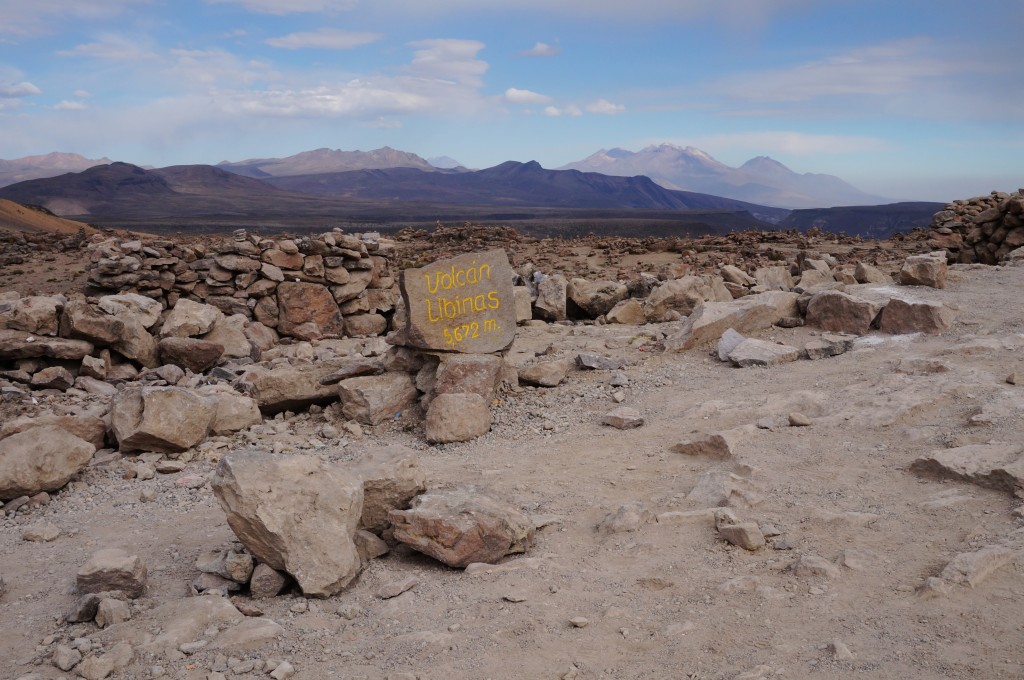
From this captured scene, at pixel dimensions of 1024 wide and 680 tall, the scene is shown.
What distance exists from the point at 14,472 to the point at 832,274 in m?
12.0

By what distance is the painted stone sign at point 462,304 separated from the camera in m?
7.50

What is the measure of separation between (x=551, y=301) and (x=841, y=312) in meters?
4.33

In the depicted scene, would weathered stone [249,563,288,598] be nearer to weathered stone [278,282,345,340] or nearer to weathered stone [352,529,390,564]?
weathered stone [352,529,390,564]

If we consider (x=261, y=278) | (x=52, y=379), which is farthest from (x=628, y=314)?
(x=52, y=379)

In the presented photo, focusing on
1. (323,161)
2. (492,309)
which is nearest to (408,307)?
(492,309)

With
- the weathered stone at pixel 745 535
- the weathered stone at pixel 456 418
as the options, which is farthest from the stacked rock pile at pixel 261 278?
the weathered stone at pixel 745 535

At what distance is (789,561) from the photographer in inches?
154

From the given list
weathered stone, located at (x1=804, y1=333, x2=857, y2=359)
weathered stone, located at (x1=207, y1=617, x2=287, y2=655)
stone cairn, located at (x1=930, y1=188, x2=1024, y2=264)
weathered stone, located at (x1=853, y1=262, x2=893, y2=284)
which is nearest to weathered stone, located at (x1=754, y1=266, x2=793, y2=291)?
weathered stone, located at (x1=853, y1=262, x2=893, y2=284)

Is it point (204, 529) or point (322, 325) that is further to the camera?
point (322, 325)

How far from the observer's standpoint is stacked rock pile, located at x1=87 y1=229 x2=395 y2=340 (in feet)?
37.0

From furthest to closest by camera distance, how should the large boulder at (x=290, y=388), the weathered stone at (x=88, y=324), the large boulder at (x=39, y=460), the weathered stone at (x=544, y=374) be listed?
the weathered stone at (x=88, y=324) < the weathered stone at (x=544, y=374) < the large boulder at (x=290, y=388) < the large boulder at (x=39, y=460)

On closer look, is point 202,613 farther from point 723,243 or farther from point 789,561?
point 723,243

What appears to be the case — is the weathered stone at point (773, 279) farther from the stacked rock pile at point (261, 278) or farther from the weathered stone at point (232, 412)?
the weathered stone at point (232, 412)

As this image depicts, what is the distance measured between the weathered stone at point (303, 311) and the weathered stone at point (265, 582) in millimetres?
7875
